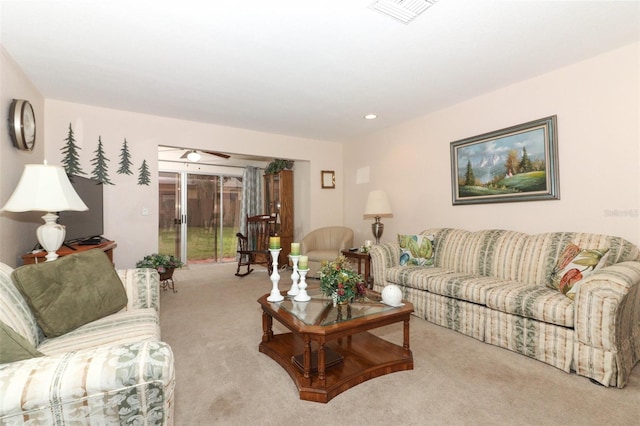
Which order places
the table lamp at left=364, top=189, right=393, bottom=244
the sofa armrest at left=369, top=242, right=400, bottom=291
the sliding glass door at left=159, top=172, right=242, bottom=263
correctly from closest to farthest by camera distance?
1. the sofa armrest at left=369, top=242, right=400, bottom=291
2. the table lamp at left=364, top=189, right=393, bottom=244
3. the sliding glass door at left=159, top=172, right=242, bottom=263

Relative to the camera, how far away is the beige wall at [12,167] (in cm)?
246

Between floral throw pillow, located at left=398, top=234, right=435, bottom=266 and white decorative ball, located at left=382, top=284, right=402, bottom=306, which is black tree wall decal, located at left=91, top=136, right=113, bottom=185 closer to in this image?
white decorative ball, located at left=382, top=284, right=402, bottom=306

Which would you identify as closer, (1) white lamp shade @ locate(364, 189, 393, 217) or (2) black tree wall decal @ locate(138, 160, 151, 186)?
(2) black tree wall decal @ locate(138, 160, 151, 186)

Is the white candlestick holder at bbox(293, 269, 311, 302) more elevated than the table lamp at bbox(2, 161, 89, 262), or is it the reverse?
the table lamp at bbox(2, 161, 89, 262)

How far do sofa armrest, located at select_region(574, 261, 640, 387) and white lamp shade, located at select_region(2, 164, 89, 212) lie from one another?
3.47m

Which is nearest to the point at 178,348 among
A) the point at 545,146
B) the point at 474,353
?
the point at 474,353

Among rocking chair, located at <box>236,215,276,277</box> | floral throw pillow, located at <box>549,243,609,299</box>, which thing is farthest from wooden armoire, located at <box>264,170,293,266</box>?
floral throw pillow, located at <box>549,243,609,299</box>

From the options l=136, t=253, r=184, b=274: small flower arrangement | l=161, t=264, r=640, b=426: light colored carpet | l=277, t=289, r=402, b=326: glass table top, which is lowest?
l=161, t=264, r=640, b=426: light colored carpet

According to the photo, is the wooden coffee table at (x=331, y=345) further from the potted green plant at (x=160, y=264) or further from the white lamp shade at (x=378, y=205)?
the potted green plant at (x=160, y=264)

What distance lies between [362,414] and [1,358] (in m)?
1.52

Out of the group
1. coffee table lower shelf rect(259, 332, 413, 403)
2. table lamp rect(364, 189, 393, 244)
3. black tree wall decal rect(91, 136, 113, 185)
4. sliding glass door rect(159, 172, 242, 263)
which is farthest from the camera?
sliding glass door rect(159, 172, 242, 263)

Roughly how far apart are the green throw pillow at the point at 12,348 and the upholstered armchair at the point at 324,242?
3883mm

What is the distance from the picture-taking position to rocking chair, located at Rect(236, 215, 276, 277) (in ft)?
18.3

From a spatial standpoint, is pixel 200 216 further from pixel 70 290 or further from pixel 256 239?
pixel 70 290
